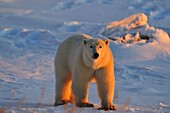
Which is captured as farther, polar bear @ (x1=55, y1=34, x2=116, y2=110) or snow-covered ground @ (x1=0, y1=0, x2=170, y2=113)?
snow-covered ground @ (x1=0, y1=0, x2=170, y2=113)

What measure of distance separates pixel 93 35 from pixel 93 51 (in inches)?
283

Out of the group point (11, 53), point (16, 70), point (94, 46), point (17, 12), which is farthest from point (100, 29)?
point (94, 46)

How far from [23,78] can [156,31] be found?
4.22 m

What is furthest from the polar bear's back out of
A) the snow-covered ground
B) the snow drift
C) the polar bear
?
the snow drift

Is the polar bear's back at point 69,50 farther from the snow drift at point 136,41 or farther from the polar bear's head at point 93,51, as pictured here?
the snow drift at point 136,41

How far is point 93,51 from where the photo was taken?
433 centimetres

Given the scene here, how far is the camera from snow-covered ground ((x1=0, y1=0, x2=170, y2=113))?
6.79 m

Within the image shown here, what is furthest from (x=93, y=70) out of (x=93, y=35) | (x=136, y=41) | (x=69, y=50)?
(x=93, y=35)

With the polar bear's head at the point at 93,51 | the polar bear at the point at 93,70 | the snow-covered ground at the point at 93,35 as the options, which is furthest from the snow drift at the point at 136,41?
the polar bear's head at the point at 93,51

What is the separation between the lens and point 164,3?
16922 mm

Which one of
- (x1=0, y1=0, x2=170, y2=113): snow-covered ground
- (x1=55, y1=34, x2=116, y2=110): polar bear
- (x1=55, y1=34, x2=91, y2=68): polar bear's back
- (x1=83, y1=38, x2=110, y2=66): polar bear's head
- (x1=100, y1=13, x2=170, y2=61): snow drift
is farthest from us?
(x1=100, y1=13, x2=170, y2=61): snow drift

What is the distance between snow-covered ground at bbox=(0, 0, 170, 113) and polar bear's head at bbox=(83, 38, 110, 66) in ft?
1.73

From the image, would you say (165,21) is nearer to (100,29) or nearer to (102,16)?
(102,16)

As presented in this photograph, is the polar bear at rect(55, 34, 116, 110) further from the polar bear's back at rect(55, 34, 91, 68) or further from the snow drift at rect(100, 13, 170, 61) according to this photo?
the snow drift at rect(100, 13, 170, 61)
